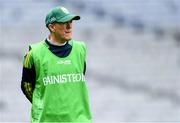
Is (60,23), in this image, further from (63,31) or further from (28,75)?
(28,75)

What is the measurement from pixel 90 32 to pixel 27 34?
70 cm

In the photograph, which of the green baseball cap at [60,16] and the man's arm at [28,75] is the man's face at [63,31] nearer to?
the green baseball cap at [60,16]

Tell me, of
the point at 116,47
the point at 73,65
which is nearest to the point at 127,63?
the point at 116,47

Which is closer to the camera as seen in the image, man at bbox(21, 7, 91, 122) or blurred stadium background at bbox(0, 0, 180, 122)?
man at bbox(21, 7, 91, 122)

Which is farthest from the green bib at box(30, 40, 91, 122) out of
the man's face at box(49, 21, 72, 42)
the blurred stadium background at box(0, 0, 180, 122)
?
the blurred stadium background at box(0, 0, 180, 122)

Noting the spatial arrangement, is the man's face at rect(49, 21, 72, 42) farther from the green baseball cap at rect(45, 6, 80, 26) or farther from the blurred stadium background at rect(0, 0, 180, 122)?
the blurred stadium background at rect(0, 0, 180, 122)

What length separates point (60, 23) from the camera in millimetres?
6594

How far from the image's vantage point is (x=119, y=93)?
11180mm

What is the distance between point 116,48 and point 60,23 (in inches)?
180

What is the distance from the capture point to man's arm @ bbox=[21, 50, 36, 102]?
21.6 feet

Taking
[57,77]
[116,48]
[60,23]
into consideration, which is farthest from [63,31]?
[116,48]

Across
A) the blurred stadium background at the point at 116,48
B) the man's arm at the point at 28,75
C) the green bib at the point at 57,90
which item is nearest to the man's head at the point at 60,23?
the green bib at the point at 57,90

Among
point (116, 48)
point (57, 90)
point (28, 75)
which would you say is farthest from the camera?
point (116, 48)

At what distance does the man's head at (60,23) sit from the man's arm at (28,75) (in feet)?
0.74
